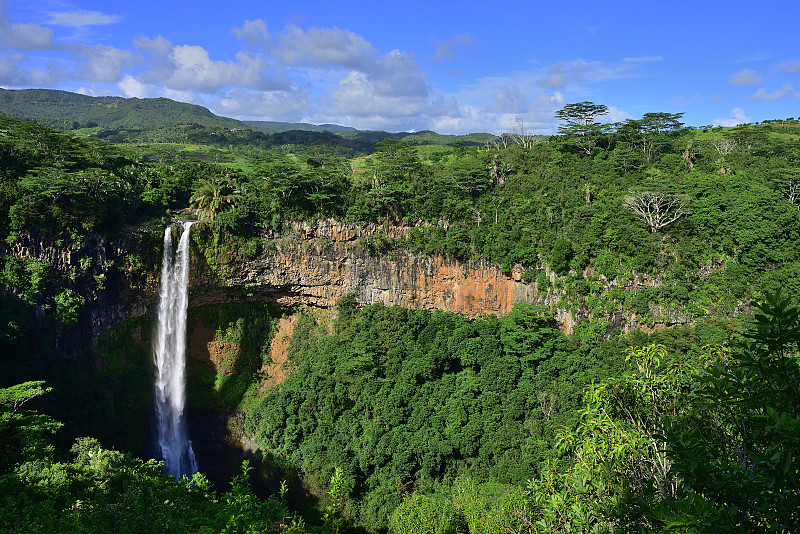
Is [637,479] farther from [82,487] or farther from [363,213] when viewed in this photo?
[363,213]

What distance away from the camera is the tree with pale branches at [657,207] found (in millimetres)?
Answer: 26197

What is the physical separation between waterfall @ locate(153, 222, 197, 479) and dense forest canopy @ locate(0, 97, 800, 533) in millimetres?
1209

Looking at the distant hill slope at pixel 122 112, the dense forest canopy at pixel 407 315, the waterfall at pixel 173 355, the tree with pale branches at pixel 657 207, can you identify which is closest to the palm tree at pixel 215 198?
the dense forest canopy at pixel 407 315

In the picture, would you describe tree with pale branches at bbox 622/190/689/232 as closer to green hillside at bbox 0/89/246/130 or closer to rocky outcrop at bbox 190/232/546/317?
rocky outcrop at bbox 190/232/546/317

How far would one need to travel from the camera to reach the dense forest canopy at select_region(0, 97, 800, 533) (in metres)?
18.5

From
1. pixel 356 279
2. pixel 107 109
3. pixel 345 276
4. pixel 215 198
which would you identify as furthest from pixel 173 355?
pixel 107 109

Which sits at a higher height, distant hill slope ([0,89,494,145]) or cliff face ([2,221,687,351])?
distant hill slope ([0,89,494,145])

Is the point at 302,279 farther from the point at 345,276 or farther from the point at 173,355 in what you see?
the point at 173,355

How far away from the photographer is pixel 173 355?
2819cm

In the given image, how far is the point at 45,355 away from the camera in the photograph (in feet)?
72.6

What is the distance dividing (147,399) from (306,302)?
446 inches

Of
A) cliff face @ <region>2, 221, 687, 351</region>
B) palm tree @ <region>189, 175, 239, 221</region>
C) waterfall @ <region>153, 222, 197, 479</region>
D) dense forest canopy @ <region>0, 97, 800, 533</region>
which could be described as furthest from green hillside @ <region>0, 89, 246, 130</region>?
waterfall @ <region>153, 222, 197, 479</region>

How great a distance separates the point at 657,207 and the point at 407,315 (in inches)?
637

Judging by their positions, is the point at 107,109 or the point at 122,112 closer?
the point at 122,112
